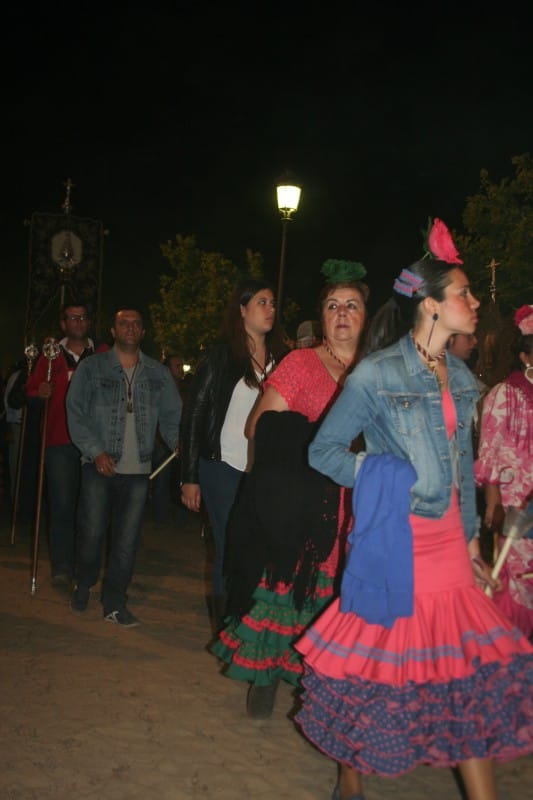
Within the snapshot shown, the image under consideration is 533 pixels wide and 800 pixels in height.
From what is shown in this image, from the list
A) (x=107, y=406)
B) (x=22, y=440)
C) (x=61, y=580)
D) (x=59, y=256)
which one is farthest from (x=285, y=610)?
(x=59, y=256)

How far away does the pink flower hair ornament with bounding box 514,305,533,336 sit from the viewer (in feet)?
15.6

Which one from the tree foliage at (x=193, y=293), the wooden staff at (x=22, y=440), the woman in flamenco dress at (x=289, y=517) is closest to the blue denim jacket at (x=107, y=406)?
the woman in flamenco dress at (x=289, y=517)

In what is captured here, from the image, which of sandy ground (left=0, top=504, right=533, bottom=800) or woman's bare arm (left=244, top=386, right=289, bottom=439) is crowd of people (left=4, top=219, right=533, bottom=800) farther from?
sandy ground (left=0, top=504, right=533, bottom=800)

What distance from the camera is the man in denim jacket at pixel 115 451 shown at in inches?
248

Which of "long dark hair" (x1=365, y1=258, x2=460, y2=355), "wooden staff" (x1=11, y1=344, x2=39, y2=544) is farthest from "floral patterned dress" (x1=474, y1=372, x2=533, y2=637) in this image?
"wooden staff" (x1=11, y1=344, x2=39, y2=544)

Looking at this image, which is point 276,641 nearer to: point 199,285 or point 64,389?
point 64,389

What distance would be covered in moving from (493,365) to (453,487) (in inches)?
140

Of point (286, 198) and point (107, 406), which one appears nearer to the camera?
point (107, 406)

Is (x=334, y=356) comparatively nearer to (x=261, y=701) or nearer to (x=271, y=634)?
(x=271, y=634)

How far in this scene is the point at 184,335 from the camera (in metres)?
49.7

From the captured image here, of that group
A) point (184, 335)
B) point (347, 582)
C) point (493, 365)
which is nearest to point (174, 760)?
point (347, 582)

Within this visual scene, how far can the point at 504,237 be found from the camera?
26203 mm

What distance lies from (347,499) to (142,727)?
1.52 metres

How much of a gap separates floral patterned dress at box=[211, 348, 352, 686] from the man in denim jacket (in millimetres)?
2005
